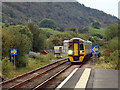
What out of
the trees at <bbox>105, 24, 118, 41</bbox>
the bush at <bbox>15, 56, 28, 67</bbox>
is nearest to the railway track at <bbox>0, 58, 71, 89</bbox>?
the bush at <bbox>15, 56, 28, 67</bbox>

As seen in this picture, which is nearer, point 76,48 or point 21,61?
point 21,61

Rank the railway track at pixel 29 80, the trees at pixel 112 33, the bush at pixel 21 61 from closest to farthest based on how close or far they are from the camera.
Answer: the railway track at pixel 29 80
the bush at pixel 21 61
the trees at pixel 112 33

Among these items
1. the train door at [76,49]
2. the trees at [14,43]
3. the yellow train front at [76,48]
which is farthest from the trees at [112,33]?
the trees at [14,43]

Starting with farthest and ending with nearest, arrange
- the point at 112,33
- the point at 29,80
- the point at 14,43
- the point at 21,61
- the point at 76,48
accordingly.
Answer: the point at 112,33
the point at 76,48
the point at 21,61
the point at 14,43
the point at 29,80

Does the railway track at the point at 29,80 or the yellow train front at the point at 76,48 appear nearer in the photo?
the railway track at the point at 29,80

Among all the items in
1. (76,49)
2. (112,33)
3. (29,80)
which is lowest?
(29,80)

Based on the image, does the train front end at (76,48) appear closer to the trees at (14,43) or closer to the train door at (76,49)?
the train door at (76,49)

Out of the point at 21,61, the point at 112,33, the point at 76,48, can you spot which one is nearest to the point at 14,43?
the point at 21,61

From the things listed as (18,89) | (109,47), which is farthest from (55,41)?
(18,89)

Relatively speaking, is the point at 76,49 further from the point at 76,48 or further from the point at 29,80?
the point at 29,80

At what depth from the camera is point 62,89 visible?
9.55 m

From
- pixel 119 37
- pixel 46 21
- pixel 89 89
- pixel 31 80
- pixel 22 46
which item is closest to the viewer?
pixel 89 89

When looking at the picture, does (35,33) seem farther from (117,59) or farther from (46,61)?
(117,59)

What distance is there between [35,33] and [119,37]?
1484 inches
